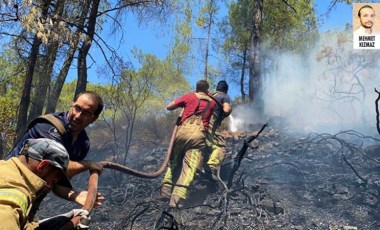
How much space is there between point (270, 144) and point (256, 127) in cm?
244

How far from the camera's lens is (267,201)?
18.1 feet

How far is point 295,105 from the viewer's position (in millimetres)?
20484

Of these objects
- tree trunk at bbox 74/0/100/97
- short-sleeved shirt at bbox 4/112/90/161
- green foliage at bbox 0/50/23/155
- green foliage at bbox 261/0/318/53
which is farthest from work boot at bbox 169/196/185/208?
green foliage at bbox 261/0/318/53

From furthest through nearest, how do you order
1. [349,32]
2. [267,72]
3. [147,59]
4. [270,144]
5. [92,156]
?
1. [267,72]
2. [349,32]
3. [147,59]
4. [92,156]
5. [270,144]

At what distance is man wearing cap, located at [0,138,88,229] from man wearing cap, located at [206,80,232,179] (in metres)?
4.02

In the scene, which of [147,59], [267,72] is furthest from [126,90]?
[267,72]

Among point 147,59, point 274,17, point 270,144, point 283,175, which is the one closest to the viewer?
point 283,175

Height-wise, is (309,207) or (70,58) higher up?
(70,58)

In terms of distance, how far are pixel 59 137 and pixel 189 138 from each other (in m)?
3.24

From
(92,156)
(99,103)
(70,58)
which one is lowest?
(92,156)

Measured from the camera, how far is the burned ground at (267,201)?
502cm

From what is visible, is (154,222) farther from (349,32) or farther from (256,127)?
(349,32)

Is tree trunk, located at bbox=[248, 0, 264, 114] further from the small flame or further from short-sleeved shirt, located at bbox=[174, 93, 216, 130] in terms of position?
short-sleeved shirt, located at bbox=[174, 93, 216, 130]

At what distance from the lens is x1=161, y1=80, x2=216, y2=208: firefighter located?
584cm
